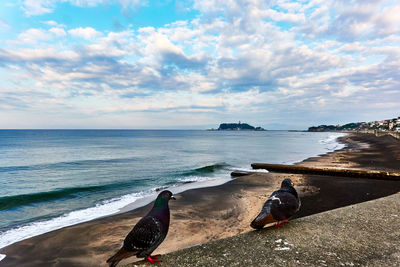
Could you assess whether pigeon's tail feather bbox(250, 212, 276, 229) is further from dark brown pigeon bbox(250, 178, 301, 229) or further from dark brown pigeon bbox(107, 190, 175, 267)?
dark brown pigeon bbox(107, 190, 175, 267)

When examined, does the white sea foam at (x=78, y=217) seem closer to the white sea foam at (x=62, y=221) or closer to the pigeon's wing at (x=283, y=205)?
the white sea foam at (x=62, y=221)

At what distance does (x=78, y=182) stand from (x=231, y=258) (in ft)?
72.2

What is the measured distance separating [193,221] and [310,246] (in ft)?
23.4

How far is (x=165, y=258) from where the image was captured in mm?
3867

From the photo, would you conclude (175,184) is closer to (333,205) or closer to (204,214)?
(204,214)

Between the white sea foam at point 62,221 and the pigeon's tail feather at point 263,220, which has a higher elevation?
the pigeon's tail feather at point 263,220

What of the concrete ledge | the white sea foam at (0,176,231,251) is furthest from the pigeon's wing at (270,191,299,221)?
the white sea foam at (0,176,231,251)

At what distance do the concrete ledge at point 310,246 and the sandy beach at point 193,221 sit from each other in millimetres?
4215

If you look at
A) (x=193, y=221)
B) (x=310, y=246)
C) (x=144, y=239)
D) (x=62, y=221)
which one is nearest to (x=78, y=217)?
(x=62, y=221)

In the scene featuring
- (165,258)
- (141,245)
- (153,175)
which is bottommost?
(153,175)

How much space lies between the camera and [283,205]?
4699mm

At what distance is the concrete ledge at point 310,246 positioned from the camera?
3.66 metres

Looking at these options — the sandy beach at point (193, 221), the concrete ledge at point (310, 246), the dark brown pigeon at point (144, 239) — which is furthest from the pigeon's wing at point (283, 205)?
the sandy beach at point (193, 221)

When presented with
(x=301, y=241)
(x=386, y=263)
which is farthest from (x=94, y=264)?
(x=386, y=263)
